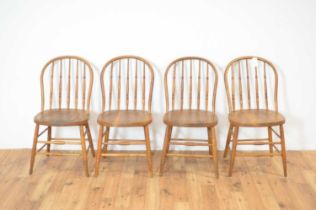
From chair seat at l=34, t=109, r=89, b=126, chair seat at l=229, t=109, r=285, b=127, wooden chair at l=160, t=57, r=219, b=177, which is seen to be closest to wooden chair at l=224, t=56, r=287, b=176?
chair seat at l=229, t=109, r=285, b=127

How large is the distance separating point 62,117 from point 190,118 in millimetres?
938

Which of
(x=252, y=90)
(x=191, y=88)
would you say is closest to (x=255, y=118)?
(x=252, y=90)

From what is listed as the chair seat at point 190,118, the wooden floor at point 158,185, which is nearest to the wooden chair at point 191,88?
the chair seat at point 190,118

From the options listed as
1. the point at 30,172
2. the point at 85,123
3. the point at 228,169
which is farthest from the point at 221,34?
the point at 30,172

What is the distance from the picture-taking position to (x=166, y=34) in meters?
3.15

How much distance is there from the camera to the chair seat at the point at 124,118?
9.20 feet

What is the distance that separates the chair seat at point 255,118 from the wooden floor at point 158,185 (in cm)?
41

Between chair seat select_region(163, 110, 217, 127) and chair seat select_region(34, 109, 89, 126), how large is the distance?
2.01 feet

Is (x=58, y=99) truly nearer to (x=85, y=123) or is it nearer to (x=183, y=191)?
(x=85, y=123)

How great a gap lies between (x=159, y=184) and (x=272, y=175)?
84 centimetres

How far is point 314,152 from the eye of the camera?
11.0 ft

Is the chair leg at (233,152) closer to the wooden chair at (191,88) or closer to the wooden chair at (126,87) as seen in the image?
the wooden chair at (191,88)

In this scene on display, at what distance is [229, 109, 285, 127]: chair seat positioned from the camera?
9.11 ft

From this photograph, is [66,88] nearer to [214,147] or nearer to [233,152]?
[214,147]
